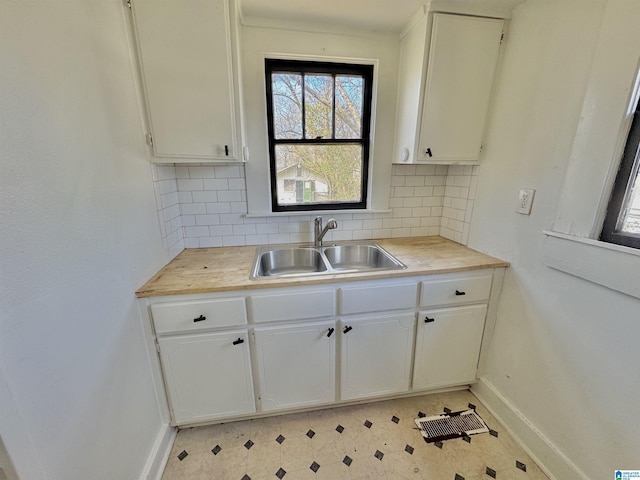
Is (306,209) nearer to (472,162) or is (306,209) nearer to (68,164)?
(472,162)

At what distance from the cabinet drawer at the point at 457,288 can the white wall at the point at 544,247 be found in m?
0.14

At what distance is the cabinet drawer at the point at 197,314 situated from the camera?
4.10ft

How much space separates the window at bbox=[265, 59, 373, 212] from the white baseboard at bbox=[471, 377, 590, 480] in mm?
1458

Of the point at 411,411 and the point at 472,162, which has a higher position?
the point at 472,162

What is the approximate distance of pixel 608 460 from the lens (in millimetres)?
1078

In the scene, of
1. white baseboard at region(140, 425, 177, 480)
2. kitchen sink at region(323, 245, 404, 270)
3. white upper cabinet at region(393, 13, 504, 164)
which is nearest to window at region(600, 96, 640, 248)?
white upper cabinet at region(393, 13, 504, 164)

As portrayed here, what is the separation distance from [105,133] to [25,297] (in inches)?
26.4

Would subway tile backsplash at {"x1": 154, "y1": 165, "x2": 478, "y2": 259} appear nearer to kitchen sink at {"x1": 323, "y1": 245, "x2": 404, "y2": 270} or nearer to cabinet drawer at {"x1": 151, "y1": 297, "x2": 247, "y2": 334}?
kitchen sink at {"x1": 323, "y1": 245, "x2": 404, "y2": 270}

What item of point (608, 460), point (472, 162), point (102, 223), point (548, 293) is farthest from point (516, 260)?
point (102, 223)

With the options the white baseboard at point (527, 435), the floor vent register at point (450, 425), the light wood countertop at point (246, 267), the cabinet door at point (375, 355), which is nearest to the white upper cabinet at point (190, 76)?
the light wood countertop at point (246, 267)

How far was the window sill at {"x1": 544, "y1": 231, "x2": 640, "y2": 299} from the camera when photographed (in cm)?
97

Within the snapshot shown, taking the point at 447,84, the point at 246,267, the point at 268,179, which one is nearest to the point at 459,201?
the point at 447,84

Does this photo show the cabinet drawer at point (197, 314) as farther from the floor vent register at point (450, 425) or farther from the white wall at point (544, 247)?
the white wall at point (544, 247)

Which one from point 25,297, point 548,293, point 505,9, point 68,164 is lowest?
point 548,293
